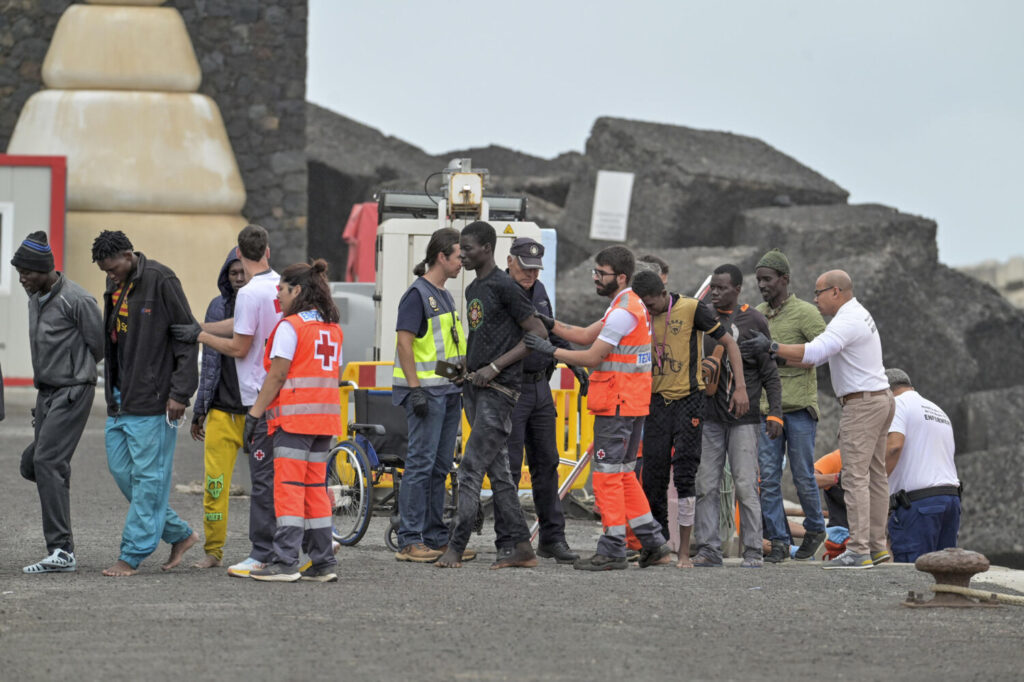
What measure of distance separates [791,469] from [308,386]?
3787 mm

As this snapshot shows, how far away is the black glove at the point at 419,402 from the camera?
9.38m

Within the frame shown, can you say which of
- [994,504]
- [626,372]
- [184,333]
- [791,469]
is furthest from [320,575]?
[994,504]

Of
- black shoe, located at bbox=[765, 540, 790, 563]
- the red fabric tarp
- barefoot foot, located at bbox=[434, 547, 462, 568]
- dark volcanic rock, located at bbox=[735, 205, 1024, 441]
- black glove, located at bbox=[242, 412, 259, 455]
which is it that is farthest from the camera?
dark volcanic rock, located at bbox=[735, 205, 1024, 441]

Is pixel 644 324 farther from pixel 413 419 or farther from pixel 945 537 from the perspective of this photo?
pixel 945 537

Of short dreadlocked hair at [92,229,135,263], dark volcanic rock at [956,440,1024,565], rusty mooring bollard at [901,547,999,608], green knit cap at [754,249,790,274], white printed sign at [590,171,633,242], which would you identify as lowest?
dark volcanic rock at [956,440,1024,565]

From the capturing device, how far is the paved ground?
6.51 metres

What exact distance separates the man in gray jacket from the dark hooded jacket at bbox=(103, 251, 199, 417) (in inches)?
10.3

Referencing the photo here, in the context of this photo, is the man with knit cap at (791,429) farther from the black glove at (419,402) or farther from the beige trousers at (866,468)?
the black glove at (419,402)

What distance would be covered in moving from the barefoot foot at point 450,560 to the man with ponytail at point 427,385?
275 millimetres

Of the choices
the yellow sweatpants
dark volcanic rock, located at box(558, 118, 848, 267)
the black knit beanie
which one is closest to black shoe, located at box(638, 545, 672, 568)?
the yellow sweatpants

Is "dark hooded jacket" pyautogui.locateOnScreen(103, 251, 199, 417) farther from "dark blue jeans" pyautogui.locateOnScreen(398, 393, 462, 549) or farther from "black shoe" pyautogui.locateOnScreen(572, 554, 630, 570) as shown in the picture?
"black shoe" pyautogui.locateOnScreen(572, 554, 630, 570)

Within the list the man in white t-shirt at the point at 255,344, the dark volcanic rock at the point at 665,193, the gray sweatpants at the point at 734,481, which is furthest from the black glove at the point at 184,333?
the dark volcanic rock at the point at 665,193

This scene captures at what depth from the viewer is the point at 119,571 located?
8.83 metres

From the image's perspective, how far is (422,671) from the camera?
6375mm
